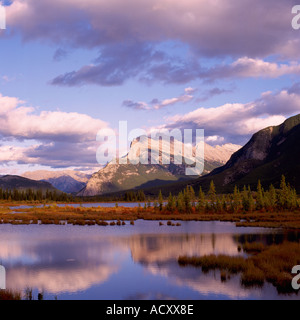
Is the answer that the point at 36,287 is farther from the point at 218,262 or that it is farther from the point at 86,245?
the point at 86,245

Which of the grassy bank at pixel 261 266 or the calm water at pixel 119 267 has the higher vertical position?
the grassy bank at pixel 261 266

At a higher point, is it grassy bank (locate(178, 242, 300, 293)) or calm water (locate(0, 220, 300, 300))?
grassy bank (locate(178, 242, 300, 293))

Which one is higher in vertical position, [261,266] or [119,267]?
[261,266]

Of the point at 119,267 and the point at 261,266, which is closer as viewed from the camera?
the point at 261,266

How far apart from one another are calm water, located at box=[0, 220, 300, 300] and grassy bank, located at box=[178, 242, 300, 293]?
0.94 m

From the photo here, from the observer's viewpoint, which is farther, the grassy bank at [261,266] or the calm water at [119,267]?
the grassy bank at [261,266]

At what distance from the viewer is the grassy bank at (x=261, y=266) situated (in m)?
28.1

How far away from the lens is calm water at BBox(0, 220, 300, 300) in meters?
27.4

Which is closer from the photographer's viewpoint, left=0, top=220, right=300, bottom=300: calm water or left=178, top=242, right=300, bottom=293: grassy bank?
left=0, top=220, right=300, bottom=300: calm water

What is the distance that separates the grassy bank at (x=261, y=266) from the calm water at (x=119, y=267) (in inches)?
37.1

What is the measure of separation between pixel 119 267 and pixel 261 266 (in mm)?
14344

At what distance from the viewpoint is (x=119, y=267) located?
121ft
